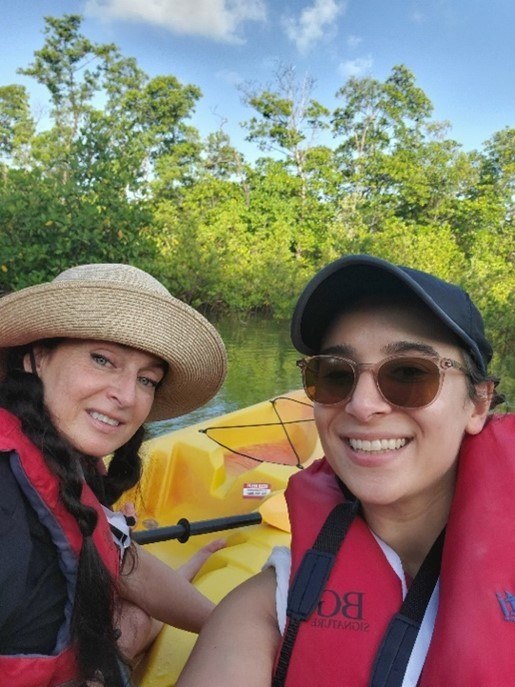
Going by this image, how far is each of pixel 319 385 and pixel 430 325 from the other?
23 cm

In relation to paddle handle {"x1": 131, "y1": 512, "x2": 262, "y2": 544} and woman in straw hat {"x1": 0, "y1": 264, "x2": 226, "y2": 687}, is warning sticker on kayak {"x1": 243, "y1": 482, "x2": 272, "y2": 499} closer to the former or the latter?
paddle handle {"x1": 131, "y1": 512, "x2": 262, "y2": 544}

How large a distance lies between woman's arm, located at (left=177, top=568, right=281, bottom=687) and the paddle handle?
128cm

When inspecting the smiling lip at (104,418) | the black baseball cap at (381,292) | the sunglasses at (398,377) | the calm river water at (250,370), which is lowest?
the smiling lip at (104,418)

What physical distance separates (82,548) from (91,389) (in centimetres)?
35

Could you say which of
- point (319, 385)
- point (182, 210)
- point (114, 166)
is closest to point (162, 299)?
point (319, 385)

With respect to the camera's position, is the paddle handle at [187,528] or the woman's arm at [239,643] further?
the paddle handle at [187,528]

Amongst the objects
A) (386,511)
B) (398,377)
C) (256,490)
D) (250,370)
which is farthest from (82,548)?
(250,370)

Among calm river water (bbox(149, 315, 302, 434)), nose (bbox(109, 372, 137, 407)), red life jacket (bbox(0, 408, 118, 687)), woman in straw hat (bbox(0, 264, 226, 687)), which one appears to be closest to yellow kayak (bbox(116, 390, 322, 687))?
woman in straw hat (bbox(0, 264, 226, 687))

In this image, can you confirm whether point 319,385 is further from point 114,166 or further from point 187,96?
point 187,96

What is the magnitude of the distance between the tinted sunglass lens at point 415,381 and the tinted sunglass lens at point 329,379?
0.28 feet

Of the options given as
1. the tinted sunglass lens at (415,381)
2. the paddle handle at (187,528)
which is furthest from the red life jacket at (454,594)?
the paddle handle at (187,528)

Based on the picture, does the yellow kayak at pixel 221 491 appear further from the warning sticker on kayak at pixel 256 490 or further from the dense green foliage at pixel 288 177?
the dense green foliage at pixel 288 177

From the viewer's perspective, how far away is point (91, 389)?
4.54 ft

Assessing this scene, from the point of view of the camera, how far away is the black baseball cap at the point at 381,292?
3.19 feet
